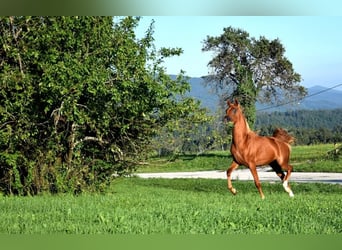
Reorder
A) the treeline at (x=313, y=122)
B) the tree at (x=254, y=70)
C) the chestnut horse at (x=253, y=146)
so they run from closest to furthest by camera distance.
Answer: the chestnut horse at (x=253, y=146) → the tree at (x=254, y=70) → the treeline at (x=313, y=122)

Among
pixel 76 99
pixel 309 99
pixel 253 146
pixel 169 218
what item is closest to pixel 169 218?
pixel 169 218

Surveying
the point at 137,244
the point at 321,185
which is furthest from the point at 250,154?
the point at 321,185

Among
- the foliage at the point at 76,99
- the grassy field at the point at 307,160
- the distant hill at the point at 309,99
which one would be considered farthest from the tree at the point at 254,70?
the foliage at the point at 76,99

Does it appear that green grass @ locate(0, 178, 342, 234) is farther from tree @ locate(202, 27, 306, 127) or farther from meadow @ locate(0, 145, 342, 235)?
tree @ locate(202, 27, 306, 127)

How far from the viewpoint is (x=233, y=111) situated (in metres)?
11.4

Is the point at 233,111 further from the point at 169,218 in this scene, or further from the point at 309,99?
the point at 309,99

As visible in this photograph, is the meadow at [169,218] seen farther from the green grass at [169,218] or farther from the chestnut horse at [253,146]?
the chestnut horse at [253,146]

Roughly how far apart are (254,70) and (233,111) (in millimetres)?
9553

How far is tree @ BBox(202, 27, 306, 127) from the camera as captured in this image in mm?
19875

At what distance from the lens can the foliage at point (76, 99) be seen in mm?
13211

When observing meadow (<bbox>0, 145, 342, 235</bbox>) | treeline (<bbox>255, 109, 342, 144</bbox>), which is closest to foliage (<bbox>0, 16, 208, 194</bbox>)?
meadow (<bbox>0, 145, 342, 235</bbox>)

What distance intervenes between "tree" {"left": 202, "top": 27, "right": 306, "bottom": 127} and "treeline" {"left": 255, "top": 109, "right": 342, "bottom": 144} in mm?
963

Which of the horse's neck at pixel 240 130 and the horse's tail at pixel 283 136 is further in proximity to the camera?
the horse's tail at pixel 283 136

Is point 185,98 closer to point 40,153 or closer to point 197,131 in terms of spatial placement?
point 197,131
